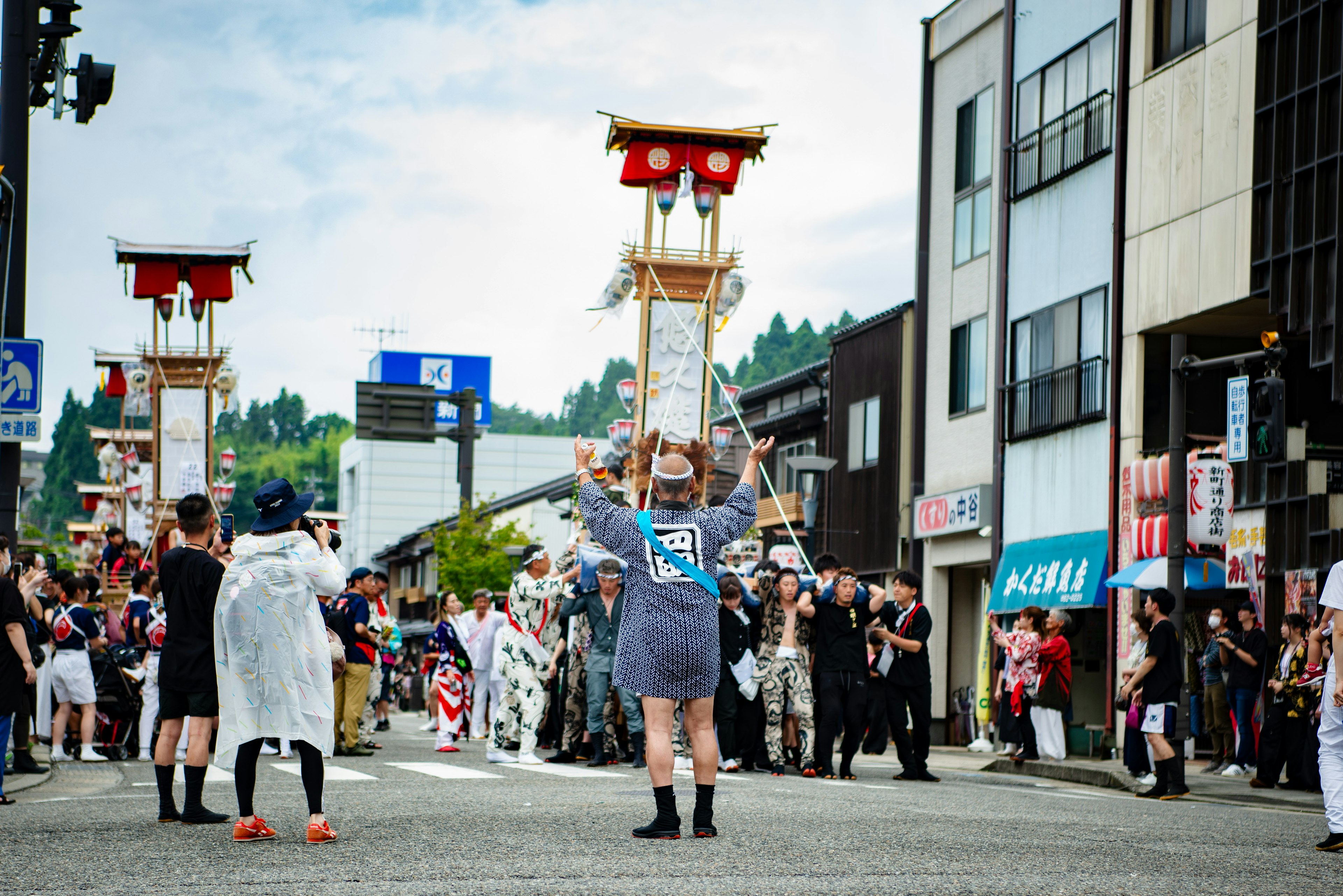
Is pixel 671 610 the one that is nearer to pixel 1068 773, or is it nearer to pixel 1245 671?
pixel 1068 773

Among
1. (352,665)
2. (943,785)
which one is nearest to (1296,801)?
(943,785)

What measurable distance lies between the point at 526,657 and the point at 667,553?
750cm

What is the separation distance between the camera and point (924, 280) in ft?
95.3

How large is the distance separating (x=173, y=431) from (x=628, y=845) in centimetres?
2850

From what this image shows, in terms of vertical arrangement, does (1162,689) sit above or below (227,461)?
below

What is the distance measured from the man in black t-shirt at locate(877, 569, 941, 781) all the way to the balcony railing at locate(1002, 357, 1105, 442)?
363 inches

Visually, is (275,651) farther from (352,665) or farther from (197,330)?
(197,330)

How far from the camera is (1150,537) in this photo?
20156 mm

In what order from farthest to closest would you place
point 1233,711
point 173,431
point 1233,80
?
point 173,431 < point 1233,80 < point 1233,711

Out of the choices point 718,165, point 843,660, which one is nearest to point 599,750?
point 843,660

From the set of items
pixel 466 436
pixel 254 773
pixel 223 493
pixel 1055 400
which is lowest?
pixel 254 773

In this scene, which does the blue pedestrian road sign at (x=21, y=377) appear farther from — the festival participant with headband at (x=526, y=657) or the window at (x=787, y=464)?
the window at (x=787, y=464)

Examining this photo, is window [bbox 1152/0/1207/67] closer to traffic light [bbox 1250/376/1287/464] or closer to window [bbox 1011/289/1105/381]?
window [bbox 1011/289/1105/381]

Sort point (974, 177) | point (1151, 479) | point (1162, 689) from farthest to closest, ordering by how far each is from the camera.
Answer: point (974, 177)
point (1151, 479)
point (1162, 689)
